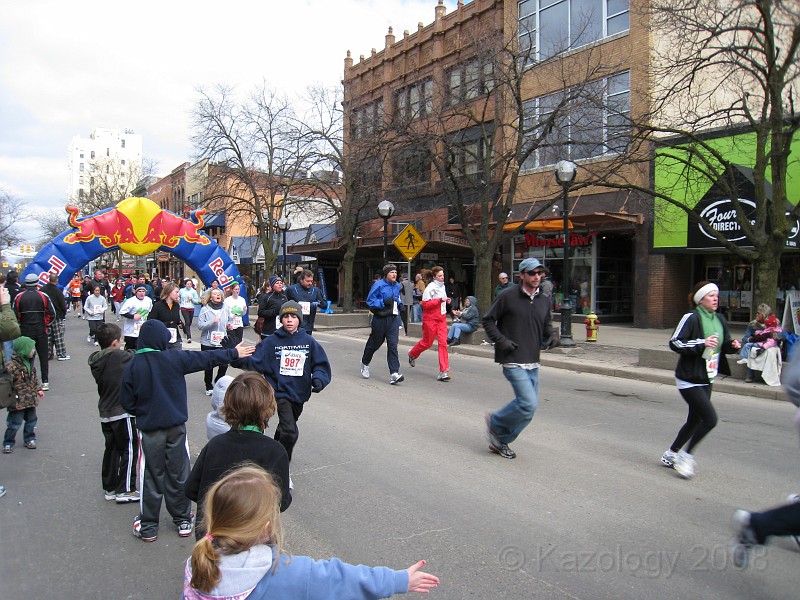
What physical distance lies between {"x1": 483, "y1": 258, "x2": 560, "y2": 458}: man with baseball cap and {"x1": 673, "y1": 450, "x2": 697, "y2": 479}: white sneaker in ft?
4.39

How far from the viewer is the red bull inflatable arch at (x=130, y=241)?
16.3 meters

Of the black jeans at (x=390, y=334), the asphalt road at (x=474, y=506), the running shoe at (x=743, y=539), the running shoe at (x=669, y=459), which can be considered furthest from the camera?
the black jeans at (x=390, y=334)

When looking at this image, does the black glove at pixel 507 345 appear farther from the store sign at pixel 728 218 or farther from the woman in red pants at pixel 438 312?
the store sign at pixel 728 218

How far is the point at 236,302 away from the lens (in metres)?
9.48

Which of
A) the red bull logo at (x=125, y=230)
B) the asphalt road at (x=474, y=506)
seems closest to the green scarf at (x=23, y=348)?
the asphalt road at (x=474, y=506)

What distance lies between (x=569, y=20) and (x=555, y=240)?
755 cm

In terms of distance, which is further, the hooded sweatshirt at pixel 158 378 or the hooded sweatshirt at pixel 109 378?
the hooded sweatshirt at pixel 109 378

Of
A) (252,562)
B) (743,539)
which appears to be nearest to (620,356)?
(743,539)

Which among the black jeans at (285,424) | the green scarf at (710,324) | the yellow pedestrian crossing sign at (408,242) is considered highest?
the yellow pedestrian crossing sign at (408,242)

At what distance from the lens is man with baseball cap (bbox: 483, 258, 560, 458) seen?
574 centimetres

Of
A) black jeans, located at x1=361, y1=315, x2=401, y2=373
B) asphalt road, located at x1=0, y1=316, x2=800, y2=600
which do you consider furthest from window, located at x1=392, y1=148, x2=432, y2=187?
asphalt road, located at x1=0, y1=316, x2=800, y2=600

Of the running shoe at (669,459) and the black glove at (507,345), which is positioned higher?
the black glove at (507,345)

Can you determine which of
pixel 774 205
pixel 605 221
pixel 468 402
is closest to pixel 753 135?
pixel 605 221

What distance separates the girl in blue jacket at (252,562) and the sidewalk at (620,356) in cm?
896
